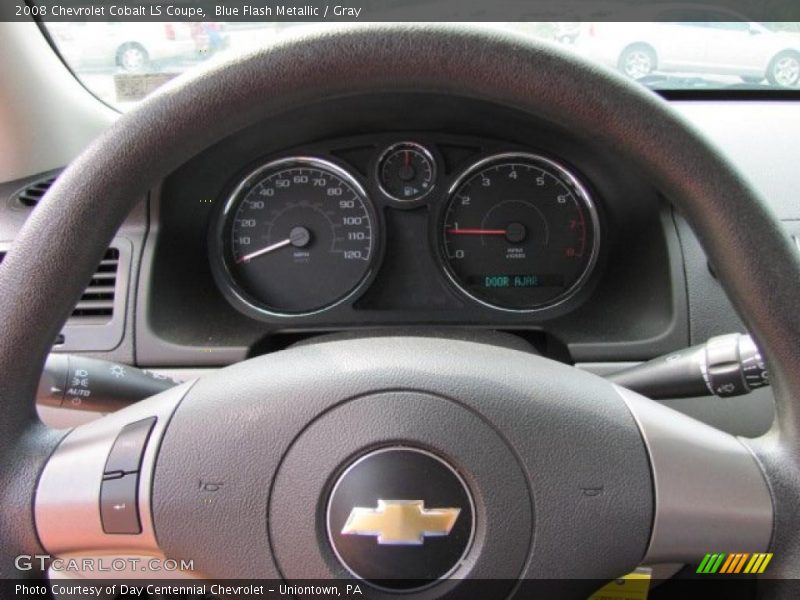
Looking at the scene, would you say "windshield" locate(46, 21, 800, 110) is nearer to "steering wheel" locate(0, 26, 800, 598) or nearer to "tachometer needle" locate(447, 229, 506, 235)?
"tachometer needle" locate(447, 229, 506, 235)

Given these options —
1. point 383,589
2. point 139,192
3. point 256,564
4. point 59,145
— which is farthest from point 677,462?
point 59,145

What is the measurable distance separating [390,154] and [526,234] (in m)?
0.43

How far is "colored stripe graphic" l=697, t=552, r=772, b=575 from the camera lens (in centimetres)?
97

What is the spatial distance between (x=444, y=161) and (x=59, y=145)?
0.99 meters

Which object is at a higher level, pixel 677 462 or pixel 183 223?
pixel 183 223

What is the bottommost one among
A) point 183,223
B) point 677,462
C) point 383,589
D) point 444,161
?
point 383,589

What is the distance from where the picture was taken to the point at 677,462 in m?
0.98

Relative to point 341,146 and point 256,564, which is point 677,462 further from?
point 341,146

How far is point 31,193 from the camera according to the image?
6.41 ft

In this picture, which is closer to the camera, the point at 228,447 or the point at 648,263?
the point at 228,447

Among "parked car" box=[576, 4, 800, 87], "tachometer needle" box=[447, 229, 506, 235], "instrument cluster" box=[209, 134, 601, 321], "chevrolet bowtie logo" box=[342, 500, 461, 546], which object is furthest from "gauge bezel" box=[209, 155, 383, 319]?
"chevrolet bowtie logo" box=[342, 500, 461, 546]

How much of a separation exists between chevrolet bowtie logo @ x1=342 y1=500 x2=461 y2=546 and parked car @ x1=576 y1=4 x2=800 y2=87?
1.48 m
